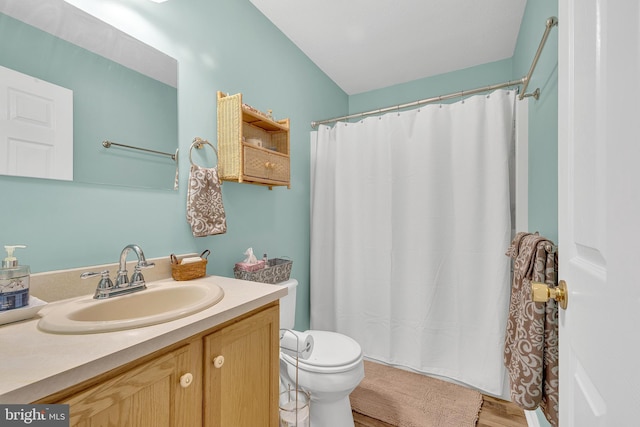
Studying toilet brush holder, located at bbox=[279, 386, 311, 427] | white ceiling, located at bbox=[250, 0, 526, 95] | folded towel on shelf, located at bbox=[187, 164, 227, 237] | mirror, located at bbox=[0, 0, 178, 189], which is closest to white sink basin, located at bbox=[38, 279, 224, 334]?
folded towel on shelf, located at bbox=[187, 164, 227, 237]

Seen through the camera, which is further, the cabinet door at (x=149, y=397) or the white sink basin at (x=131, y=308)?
the white sink basin at (x=131, y=308)

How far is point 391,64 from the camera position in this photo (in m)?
2.27

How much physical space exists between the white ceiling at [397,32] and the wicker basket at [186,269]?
162cm

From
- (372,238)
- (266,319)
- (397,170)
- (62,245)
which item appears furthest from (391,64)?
(62,245)

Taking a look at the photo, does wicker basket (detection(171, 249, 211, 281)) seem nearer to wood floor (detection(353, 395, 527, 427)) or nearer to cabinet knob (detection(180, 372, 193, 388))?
cabinet knob (detection(180, 372, 193, 388))

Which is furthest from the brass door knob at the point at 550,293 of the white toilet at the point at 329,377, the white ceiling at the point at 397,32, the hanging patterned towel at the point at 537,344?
the white ceiling at the point at 397,32

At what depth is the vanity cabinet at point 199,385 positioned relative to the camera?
565 mm

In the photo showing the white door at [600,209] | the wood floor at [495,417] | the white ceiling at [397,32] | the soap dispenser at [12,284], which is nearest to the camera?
the white door at [600,209]

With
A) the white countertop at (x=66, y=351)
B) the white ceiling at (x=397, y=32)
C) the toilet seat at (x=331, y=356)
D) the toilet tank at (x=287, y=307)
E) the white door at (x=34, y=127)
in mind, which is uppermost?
the white ceiling at (x=397, y=32)

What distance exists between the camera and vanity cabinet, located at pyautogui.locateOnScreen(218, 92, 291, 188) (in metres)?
1.41

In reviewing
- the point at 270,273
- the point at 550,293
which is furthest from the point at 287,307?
the point at 550,293

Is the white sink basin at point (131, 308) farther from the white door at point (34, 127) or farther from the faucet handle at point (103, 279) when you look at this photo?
the white door at point (34, 127)

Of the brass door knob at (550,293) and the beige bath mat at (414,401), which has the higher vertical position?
the brass door knob at (550,293)

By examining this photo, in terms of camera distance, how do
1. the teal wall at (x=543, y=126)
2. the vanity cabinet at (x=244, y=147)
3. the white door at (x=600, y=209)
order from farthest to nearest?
the vanity cabinet at (x=244, y=147) < the teal wall at (x=543, y=126) < the white door at (x=600, y=209)
